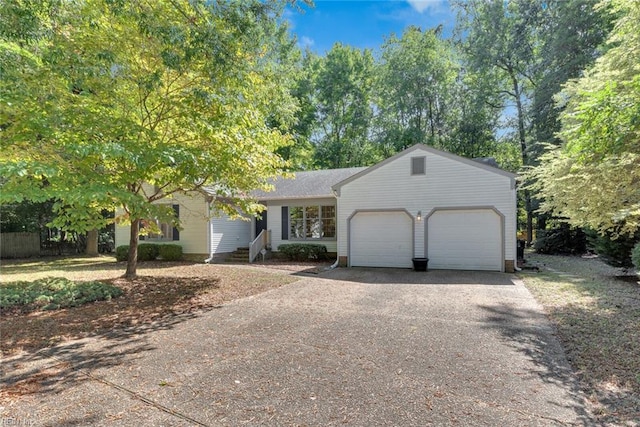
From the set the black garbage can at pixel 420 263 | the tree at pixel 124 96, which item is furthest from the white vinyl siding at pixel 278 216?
the tree at pixel 124 96

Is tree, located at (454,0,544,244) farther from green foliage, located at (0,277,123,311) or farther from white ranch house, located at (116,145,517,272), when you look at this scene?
green foliage, located at (0,277,123,311)

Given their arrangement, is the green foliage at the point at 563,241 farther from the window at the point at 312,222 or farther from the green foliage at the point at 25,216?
the green foliage at the point at 25,216

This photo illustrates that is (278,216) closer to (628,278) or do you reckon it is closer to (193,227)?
(193,227)

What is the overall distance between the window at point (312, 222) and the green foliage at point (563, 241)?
511 inches

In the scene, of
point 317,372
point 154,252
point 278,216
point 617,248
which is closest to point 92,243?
point 154,252

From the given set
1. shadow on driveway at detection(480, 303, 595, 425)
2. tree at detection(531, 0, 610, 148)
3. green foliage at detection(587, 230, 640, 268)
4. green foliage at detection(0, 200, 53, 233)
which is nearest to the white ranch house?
green foliage at detection(587, 230, 640, 268)

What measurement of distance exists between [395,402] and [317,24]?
9899 mm

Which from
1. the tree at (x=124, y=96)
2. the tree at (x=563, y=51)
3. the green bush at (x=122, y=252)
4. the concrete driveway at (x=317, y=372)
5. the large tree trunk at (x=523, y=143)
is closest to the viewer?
the concrete driveway at (x=317, y=372)

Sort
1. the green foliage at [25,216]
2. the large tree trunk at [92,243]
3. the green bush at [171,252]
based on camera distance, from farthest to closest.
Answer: the large tree trunk at [92,243] < the green foliage at [25,216] < the green bush at [171,252]

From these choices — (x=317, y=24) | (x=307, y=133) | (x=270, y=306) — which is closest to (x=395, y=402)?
(x=270, y=306)

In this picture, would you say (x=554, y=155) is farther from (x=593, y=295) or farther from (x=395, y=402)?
(x=395, y=402)

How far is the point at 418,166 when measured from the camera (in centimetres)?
1301

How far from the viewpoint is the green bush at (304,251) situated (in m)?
15.6

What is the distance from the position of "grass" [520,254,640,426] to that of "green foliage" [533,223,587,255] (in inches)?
354
